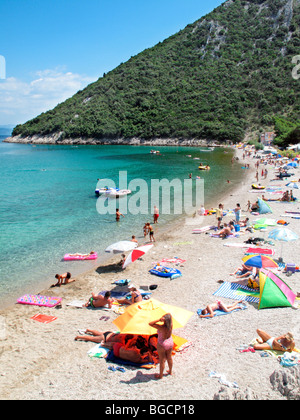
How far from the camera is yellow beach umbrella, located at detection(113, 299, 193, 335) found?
7512 mm

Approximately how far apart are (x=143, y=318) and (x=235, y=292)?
15.5 ft

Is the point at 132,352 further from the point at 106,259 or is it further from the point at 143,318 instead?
the point at 106,259

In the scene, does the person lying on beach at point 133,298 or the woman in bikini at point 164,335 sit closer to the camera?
the woman in bikini at point 164,335

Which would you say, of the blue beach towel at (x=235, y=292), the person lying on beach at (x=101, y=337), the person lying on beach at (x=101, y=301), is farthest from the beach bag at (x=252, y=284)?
the person lying on beach at (x=101, y=337)

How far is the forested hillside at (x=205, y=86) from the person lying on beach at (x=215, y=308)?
9513 centimetres

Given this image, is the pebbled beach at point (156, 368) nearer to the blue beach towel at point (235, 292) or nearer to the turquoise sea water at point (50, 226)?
the blue beach towel at point (235, 292)

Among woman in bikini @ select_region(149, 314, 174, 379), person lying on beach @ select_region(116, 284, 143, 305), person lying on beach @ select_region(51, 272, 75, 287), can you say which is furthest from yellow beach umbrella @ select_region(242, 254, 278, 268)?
person lying on beach @ select_region(51, 272, 75, 287)

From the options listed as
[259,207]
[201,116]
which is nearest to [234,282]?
[259,207]

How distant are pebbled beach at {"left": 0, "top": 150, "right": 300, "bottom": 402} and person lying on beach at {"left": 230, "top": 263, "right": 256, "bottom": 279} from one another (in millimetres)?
346

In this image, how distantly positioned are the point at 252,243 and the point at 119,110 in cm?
12503

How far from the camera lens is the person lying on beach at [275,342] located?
737 cm

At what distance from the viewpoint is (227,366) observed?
726cm

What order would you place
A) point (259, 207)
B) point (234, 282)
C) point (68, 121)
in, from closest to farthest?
point (234, 282)
point (259, 207)
point (68, 121)

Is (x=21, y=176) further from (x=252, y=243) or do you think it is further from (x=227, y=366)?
(x=227, y=366)
